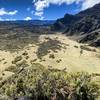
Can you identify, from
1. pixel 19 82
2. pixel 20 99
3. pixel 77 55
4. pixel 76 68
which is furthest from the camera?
pixel 77 55

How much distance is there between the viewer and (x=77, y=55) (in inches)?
3455

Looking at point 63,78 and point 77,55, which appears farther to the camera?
point 77,55

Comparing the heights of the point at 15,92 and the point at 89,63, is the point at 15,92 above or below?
above

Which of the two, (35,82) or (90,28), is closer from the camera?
(35,82)

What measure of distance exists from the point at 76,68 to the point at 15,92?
129ft

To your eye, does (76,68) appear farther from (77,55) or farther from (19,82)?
(19,82)

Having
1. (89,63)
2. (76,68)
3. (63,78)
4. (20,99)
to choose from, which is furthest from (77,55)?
(20,99)

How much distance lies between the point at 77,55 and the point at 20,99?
6211cm

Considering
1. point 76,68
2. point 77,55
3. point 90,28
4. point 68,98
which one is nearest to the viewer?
point 68,98

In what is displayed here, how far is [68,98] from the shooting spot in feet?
94.4

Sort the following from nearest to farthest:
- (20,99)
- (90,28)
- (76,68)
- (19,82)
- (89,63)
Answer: (20,99) → (19,82) → (76,68) → (89,63) → (90,28)

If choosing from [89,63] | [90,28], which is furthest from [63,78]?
[90,28]

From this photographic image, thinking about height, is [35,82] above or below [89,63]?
above

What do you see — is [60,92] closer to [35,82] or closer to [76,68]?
[35,82]
